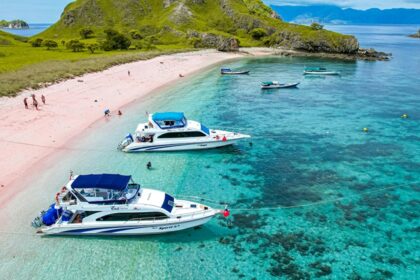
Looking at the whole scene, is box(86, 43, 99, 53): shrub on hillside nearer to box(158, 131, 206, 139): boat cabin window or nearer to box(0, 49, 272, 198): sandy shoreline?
box(0, 49, 272, 198): sandy shoreline

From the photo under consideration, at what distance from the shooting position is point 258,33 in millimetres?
184375

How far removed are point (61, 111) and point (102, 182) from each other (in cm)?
3215

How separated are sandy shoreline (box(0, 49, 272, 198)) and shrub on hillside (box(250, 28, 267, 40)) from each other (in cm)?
9915

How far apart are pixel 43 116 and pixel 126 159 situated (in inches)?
741

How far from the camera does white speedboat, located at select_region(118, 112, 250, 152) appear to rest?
3884 centimetres

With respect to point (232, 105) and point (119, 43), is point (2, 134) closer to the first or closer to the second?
point (232, 105)

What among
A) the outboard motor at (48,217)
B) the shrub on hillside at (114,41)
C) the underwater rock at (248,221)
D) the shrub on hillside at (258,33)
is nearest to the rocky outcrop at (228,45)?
the shrub on hillside at (258,33)

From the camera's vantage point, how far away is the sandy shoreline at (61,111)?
35.1 m

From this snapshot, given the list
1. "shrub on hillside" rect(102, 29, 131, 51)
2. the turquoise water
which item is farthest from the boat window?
"shrub on hillside" rect(102, 29, 131, 51)

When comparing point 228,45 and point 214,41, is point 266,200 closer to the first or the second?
point 228,45

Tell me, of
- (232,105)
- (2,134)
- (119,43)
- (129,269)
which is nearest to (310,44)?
(119,43)

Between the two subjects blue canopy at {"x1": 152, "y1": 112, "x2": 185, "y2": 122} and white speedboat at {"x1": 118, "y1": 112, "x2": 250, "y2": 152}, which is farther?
white speedboat at {"x1": 118, "y1": 112, "x2": 250, "y2": 152}

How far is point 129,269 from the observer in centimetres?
2094

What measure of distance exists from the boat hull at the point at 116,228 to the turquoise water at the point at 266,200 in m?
0.57
